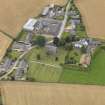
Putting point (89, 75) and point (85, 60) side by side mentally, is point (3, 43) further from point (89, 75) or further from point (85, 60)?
point (89, 75)

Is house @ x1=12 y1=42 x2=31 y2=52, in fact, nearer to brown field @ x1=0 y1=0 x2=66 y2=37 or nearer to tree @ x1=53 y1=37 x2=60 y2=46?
brown field @ x1=0 y1=0 x2=66 y2=37

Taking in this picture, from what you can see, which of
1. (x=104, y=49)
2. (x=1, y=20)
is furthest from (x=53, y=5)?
(x=104, y=49)

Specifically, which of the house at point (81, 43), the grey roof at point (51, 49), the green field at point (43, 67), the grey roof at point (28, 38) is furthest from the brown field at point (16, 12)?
the house at point (81, 43)

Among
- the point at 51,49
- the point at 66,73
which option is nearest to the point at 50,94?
the point at 66,73

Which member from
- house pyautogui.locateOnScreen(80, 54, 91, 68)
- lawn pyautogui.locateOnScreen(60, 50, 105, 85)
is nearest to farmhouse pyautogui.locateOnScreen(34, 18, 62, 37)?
house pyautogui.locateOnScreen(80, 54, 91, 68)

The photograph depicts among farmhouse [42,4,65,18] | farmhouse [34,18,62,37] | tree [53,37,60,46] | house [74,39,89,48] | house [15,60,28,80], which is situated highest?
farmhouse [42,4,65,18]
